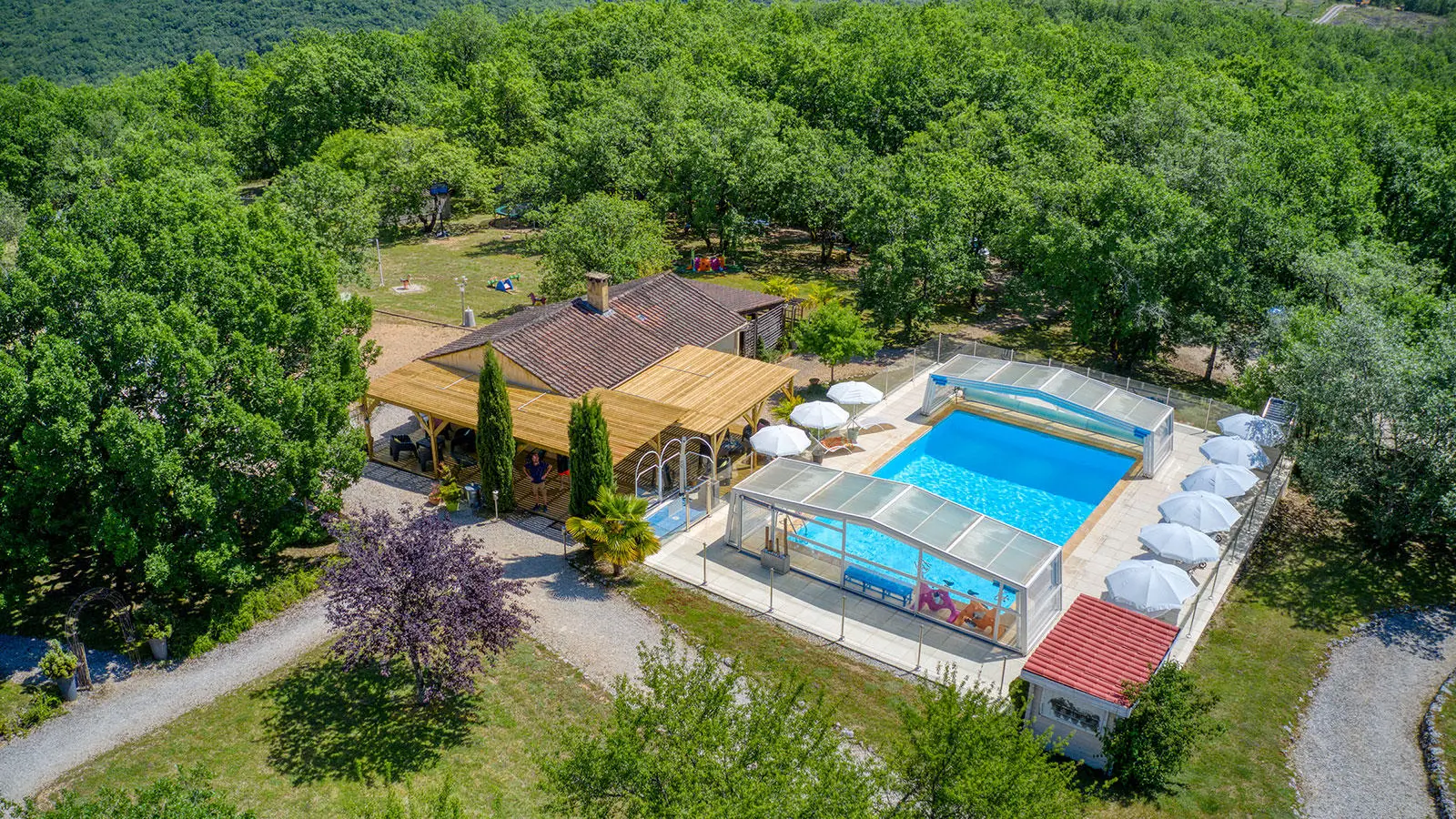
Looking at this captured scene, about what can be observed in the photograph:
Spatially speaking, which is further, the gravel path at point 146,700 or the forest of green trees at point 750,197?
the forest of green trees at point 750,197

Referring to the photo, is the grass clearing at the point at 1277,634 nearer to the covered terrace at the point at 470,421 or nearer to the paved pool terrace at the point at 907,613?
the paved pool terrace at the point at 907,613

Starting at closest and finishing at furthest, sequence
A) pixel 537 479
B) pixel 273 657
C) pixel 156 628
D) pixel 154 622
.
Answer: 1. pixel 156 628
2. pixel 154 622
3. pixel 273 657
4. pixel 537 479

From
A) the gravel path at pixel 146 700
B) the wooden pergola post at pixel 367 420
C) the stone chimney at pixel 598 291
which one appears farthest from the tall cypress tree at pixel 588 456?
the stone chimney at pixel 598 291

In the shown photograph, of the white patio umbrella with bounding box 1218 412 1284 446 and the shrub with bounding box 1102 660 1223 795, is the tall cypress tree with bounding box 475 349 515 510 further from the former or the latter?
the white patio umbrella with bounding box 1218 412 1284 446

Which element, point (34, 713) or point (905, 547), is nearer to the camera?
point (34, 713)

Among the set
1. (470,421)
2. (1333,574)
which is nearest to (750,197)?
(470,421)

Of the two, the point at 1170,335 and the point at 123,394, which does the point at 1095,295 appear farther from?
the point at 123,394

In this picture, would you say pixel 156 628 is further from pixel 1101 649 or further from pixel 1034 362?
pixel 1034 362

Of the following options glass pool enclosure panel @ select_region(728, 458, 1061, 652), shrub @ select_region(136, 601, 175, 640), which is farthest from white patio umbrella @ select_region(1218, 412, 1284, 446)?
shrub @ select_region(136, 601, 175, 640)
